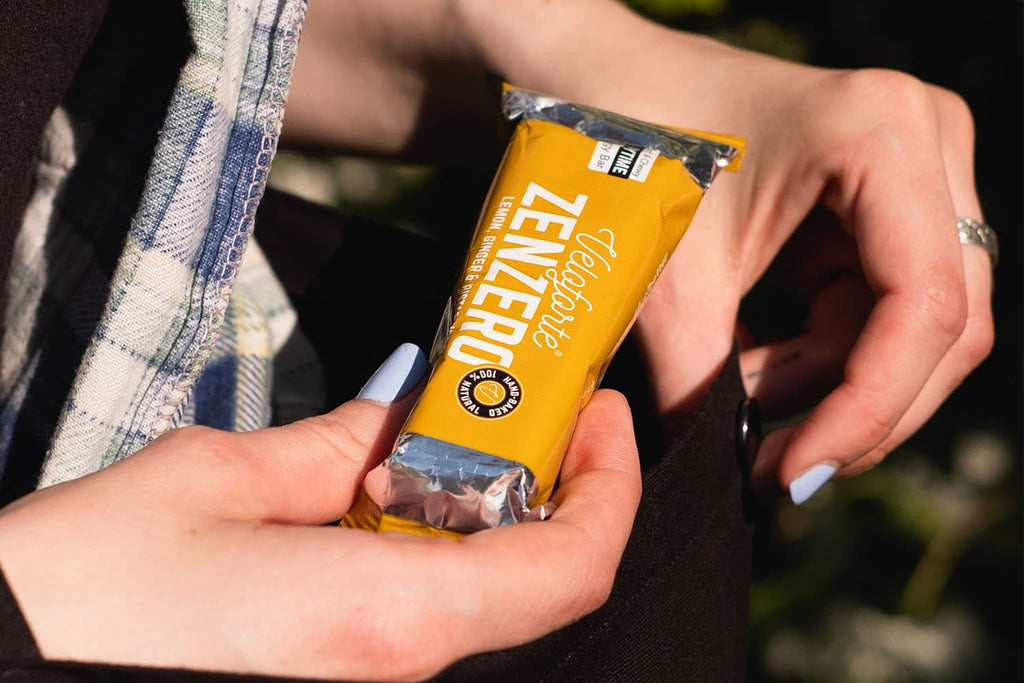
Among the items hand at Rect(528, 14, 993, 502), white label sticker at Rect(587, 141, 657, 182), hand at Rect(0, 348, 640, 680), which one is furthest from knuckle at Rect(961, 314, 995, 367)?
hand at Rect(0, 348, 640, 680)

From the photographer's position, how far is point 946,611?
1298mm

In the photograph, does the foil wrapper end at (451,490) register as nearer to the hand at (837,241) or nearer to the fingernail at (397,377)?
the fingernail at (397,377)

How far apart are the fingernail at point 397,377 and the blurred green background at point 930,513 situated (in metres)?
0.98

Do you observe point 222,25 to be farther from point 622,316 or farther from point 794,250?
point 794,250

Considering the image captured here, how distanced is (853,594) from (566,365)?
1.03 m

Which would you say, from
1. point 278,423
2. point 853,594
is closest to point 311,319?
point 278,423

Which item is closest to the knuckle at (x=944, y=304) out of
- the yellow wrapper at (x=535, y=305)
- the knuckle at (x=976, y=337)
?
the knuckle at (x=976, y=337)

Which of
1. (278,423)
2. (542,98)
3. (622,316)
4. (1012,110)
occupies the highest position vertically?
(1012,110)

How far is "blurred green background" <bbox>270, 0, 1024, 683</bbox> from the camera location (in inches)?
Answer: 50.4

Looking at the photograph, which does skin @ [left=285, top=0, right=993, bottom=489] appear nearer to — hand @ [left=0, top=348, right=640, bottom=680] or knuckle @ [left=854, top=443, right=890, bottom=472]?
knuckle @ [left=854, top=443, right=890, bottom=472]

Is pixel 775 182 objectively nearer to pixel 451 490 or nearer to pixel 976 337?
pixel 976 337

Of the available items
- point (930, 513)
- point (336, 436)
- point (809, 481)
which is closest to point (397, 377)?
point (336, 436)

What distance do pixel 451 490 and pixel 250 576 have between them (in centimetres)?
12

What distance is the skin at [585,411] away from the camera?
1.28 feet
